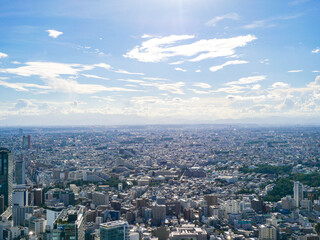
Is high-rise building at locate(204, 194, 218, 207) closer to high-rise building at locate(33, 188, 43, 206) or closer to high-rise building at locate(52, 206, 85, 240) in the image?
high-rise building at locate(33, 188, 43, 206)

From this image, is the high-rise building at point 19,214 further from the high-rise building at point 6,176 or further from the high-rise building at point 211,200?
the high-rise building at point 211,200

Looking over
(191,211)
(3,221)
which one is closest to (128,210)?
(191,211)

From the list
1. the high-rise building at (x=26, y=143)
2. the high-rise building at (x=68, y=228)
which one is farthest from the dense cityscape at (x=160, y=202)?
the high-rise building at (x=26, y=143)

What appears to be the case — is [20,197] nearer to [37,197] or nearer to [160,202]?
[37,197]

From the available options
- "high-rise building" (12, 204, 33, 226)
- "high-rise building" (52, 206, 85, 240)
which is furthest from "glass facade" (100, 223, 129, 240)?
"high-rise building" (12, 204, 33, 226)

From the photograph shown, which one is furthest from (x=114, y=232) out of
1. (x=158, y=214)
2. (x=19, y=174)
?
(x=19, y=174)

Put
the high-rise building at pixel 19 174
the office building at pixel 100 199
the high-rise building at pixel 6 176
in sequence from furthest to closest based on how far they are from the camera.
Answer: the high-rise building at pixel 19 174 < the office building at pixel 100 199 < the high-rise building at pixel 6 176

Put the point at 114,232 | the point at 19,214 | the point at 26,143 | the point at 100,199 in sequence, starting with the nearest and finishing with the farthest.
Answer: the point at 114,232 → the point at 19,214 → the point at 100,199 → the point at 26,143

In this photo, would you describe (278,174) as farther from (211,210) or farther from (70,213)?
(70,213)
